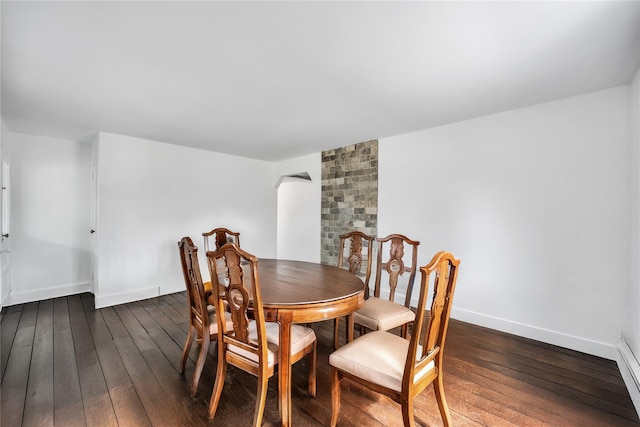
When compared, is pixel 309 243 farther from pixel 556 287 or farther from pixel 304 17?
pixel 304 17

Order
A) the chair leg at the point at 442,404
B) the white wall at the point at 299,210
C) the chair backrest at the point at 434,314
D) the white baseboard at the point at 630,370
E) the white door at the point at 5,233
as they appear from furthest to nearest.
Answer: the white wall at the point at 299,210
the white door at the point at 5,233
the white baseboard at the point at 630,370
the chair leg at the point at 442,404
the chair backrest at the point at 434,314

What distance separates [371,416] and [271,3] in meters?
2.39

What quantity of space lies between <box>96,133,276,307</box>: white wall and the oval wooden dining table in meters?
2.75

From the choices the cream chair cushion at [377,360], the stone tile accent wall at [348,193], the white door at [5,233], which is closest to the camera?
the cream chair cushion at [377,360]

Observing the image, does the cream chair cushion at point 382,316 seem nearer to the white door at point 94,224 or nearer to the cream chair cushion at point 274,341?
the cream chair cushion at point 274,341

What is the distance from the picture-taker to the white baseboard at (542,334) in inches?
94.0

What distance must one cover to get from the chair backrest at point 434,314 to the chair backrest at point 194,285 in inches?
52.3

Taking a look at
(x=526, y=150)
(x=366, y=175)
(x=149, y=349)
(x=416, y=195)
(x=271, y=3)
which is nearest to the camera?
(x=271, y=3)

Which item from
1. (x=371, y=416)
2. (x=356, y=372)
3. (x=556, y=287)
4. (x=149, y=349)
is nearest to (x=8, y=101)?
(x=149, y=349)

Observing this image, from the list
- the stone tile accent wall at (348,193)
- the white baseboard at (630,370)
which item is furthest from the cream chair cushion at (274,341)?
the stone tile accent wall at (348,193)

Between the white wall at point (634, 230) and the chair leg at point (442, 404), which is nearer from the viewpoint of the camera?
the chair leg at point (442, 404)

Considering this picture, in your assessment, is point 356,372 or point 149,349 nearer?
point 356,372

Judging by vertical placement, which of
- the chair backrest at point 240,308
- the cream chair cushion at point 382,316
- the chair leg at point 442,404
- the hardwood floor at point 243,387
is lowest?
the hardwood floor at point 243,387

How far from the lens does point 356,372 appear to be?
147cm
